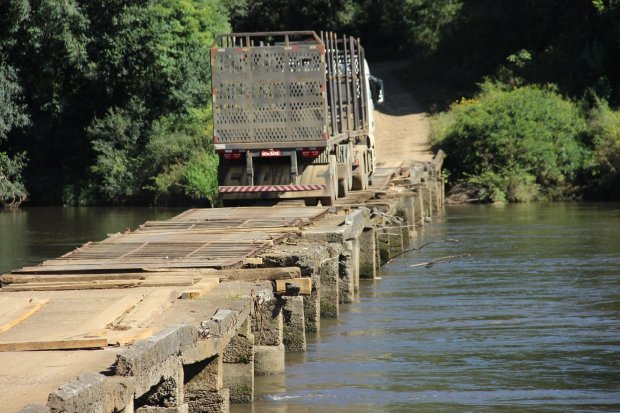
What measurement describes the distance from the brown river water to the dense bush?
9.50m

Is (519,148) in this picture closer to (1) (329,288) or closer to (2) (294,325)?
(1) (329,288)

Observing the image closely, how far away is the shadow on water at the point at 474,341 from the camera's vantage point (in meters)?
12.7

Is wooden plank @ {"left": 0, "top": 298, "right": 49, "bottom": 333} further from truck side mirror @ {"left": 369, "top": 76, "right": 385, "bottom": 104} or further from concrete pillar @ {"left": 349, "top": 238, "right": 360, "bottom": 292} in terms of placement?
truck side mirror @ {"left": 369, "top": 76, "right": 385, "bottom": 104}

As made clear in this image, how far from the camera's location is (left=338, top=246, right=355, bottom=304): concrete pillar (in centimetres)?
1827

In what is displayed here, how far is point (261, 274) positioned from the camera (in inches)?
519

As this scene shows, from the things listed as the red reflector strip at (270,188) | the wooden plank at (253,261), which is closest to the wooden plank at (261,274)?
the wooden plank at (253,261)

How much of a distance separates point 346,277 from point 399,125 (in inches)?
1256

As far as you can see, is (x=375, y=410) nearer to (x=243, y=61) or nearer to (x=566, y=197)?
(x=243, y=61)

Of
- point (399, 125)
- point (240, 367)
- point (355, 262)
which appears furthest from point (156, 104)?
point (240, 367)

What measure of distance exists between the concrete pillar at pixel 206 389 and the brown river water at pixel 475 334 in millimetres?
1558

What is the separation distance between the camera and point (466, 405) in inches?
490

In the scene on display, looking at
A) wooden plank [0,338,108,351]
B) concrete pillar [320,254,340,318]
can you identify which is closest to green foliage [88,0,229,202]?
concrete pillar [320,254,340,318]

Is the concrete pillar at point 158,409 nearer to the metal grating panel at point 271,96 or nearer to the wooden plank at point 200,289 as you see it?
the wooden plank at point 200,289

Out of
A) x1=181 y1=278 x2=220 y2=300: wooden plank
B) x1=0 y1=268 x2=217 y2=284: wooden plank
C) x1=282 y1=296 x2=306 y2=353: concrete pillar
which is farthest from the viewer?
x1=282 y1=296 x2=306 y2=353: concrete pillar
